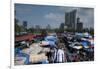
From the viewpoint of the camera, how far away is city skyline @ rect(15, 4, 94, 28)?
2324mm

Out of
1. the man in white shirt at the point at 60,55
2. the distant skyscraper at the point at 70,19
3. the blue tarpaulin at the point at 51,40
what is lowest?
the man in white shirt at the point at 60,55

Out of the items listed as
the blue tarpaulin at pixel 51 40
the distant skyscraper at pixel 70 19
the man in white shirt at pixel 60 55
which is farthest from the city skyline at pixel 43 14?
the man in white shirt at pixel 60 55

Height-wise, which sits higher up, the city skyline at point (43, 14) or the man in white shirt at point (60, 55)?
the city skyline at point (43, 14)

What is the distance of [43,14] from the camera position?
239cm

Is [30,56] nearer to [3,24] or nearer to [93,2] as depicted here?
[3,24]

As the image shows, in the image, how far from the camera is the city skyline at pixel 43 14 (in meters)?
2.32

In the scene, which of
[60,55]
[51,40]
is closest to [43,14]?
[51,40]

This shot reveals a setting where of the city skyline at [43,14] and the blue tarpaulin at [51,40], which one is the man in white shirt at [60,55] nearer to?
the blue tarpaulin at [51,40]

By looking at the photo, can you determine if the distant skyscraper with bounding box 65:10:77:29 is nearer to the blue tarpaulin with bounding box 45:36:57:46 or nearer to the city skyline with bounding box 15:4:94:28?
the city skyline with bounding box 15:4:94:28

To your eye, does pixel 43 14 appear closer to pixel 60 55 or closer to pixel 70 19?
pixel 70 19

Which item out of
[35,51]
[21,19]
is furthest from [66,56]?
[21,19]

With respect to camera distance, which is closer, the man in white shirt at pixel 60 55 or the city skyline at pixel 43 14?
the city skyline at pixel 43 14

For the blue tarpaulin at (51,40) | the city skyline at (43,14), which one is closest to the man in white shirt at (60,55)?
the blue tarpaulin at (51,40)

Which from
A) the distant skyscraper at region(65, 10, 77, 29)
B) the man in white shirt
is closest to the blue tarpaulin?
the man in white shirt
